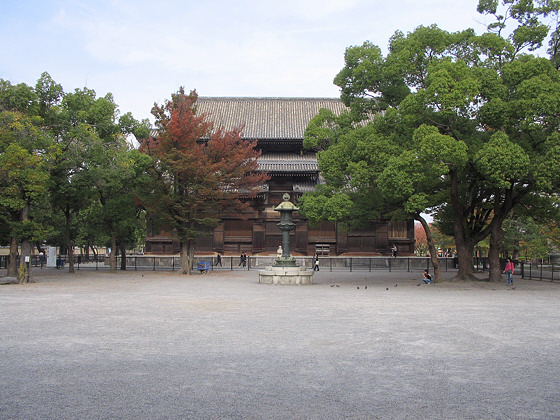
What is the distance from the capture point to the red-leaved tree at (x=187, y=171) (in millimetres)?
26938

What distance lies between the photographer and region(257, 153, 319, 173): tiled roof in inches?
1575

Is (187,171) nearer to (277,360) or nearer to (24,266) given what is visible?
(24,266)

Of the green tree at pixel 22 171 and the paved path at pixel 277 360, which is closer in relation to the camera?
the paved path at pixel 277 360

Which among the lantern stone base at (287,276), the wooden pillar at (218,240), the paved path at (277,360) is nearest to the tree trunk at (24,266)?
the paved path at (277,360)

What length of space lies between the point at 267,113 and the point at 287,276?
91.2 ft

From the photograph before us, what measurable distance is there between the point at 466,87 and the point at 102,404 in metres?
17.4

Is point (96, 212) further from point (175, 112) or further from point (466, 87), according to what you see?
point (466, 87)

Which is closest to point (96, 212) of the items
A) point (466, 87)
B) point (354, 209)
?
point (354, 209)

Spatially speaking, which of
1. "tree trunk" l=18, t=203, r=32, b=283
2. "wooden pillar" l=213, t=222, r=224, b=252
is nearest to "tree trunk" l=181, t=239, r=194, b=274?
"tree trunk" l=18, t=203, r=32, b=283

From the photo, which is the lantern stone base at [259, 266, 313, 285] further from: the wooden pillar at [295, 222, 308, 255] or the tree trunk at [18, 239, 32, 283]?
the wooden pillar at [295, 222, 308, 255]

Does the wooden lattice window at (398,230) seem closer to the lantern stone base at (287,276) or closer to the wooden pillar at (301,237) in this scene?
the wooden pillar at (301,237)

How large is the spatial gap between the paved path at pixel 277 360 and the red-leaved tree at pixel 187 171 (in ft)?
44.2

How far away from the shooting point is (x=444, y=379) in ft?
21.4

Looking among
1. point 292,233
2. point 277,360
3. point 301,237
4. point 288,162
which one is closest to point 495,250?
point 277,360
